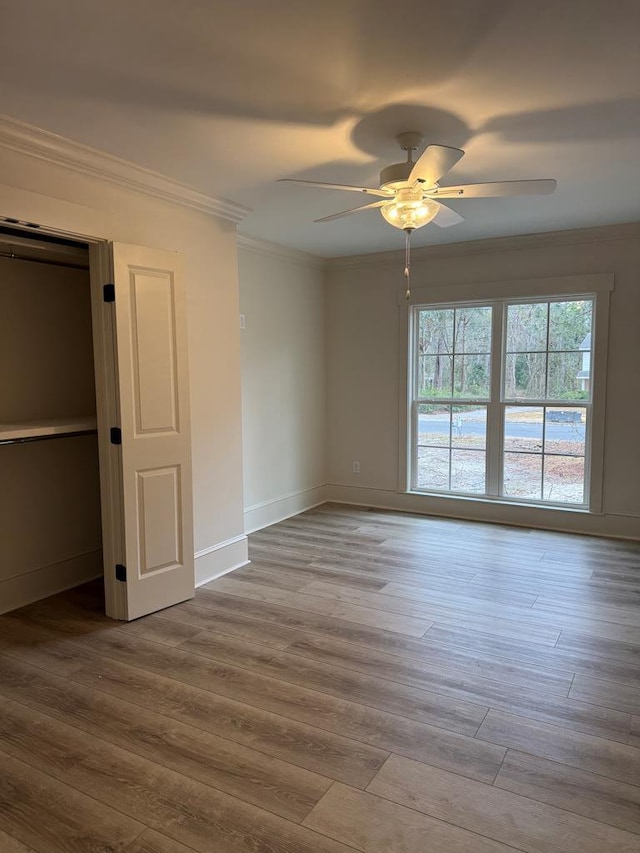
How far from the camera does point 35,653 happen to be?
2887 millimetres

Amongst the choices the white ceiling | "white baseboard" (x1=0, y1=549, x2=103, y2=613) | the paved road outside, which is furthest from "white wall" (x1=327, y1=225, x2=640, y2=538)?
"white baseboard" (x1=0, y1=549, x2=103, y2=613)

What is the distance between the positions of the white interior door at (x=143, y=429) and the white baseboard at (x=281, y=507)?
4.94ft

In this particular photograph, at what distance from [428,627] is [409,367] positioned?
299 centimetres

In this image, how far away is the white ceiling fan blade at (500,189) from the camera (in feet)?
8.45

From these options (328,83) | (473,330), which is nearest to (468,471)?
(473,330)

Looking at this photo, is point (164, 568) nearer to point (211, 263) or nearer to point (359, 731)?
point (359, 731)

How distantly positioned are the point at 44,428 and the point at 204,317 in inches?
48.8

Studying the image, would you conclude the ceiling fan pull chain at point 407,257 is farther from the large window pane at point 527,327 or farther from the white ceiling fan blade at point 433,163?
the large window pane at point 527,327

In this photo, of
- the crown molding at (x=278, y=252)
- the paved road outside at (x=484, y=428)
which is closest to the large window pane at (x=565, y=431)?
the paved road outside at (x=484, y=428)

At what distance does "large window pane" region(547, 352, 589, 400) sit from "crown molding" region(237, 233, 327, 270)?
95.3 inches

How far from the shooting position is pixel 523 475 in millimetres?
5199

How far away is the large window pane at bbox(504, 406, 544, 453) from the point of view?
16.8 feet

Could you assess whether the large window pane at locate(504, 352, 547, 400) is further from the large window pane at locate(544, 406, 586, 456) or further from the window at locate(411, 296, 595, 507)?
the large window pane at locate(544, 406, 586, 456)

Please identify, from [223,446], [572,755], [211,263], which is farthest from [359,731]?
[211,263]
